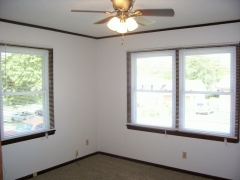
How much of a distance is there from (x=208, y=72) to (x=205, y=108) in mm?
566

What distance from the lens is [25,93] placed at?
3422 millimetres

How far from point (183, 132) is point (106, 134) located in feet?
5.36

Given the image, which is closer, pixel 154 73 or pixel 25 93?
pixel 25 93

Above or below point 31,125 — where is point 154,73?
above

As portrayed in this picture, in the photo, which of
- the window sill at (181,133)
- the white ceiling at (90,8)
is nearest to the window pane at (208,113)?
the window sill at (181,133)

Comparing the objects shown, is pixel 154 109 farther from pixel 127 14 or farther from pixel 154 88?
pixel 127 14

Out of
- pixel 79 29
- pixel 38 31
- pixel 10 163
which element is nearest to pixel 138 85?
pixel 79 29

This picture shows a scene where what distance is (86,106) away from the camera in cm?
443

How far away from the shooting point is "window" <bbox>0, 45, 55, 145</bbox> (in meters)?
3.19

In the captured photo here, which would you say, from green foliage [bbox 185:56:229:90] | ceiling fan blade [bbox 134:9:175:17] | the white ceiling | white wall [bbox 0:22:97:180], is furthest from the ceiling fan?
white wall [bbox 0:22:97:180]

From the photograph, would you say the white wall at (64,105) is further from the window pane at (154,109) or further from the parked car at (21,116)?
the window pane at (154,109)

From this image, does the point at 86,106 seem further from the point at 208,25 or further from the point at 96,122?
the point at 208,25

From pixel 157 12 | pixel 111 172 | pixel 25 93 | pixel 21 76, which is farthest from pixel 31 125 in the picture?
pixel 157 12

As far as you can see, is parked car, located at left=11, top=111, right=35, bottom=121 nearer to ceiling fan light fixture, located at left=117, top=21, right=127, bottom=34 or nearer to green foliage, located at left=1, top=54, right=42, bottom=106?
green foliage, located at left=1, top=54, right=42, bottom=106
